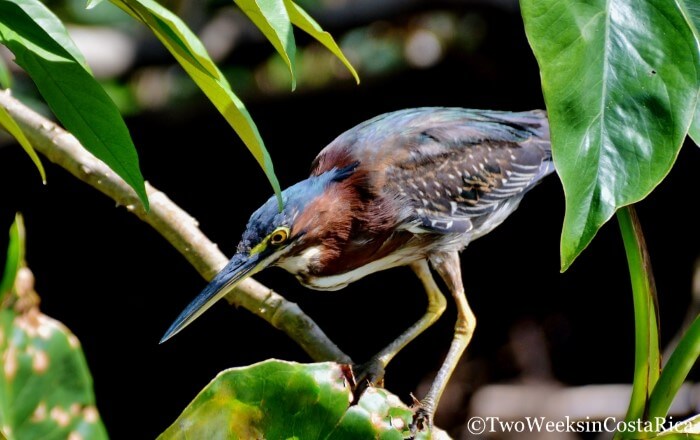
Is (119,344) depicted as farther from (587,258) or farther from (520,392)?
(587,258)

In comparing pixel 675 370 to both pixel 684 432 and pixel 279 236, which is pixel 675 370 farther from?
pixel 279 236

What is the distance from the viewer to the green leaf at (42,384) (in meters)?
1.66

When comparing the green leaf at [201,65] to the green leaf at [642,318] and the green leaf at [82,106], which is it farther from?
the green leaf at [642,318]

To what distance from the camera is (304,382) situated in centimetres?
122

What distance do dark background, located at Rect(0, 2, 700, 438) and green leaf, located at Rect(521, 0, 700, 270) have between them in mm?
2435

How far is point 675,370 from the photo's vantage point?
126 cm

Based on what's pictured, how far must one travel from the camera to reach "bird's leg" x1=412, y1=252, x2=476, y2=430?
1.93 meters

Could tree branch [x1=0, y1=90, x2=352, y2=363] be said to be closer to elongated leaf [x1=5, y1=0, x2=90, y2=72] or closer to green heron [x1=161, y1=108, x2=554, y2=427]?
green heron [x1=161, y1=108, x2=554, y2=427]

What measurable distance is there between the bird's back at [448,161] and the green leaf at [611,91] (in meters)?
0.97

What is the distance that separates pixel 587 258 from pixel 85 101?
2.90 meters

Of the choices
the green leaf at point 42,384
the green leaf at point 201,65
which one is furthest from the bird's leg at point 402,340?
the green leaf at point 201,65

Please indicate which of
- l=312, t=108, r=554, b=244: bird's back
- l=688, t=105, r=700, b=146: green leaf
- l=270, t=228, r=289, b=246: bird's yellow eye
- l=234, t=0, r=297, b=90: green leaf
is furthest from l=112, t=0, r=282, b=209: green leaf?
l=312, t=108, r=554, b=244: bird's back

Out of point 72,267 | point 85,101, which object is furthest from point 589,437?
point 85,101

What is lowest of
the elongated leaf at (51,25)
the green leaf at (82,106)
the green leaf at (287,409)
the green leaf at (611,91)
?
the green leaf at (287,409)
